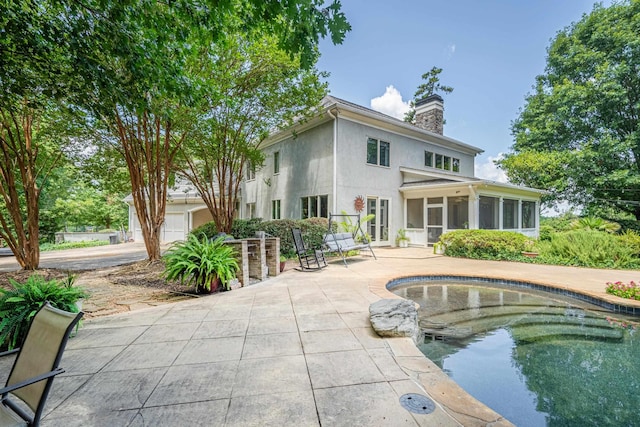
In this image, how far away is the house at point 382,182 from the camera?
11.7 metres

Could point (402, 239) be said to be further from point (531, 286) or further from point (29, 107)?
point (29, 107)

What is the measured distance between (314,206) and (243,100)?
16.7 feet

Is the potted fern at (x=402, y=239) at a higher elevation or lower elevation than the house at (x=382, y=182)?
lower

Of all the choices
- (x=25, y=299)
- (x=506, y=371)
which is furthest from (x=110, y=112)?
(x=506, y=371)

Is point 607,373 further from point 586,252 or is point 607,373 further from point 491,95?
point 491,95

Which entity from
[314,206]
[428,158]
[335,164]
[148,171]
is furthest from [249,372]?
[428,158]

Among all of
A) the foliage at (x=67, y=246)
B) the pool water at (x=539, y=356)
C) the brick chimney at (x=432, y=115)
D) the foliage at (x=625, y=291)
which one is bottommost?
the foliage at (x=67, y=246)

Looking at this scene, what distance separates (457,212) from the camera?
12453 millimetres

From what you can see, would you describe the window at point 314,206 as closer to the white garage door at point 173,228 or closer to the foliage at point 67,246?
the white garage door at point 173,228

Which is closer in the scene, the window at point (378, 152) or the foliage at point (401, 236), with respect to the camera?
the window at point (378, 152)

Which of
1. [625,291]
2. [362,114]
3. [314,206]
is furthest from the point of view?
[314,206]

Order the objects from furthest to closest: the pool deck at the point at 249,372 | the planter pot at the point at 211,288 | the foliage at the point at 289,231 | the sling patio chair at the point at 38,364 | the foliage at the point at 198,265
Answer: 1. the foliage at the point at 289,231
2. the planter pot at the point at 211,288
3. the foliage at the point at 198,265
4. the pool deck at the point at 249,372
5. the sling patio chair at the point at 38,364

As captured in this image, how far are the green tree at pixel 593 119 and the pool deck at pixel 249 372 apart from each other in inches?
585

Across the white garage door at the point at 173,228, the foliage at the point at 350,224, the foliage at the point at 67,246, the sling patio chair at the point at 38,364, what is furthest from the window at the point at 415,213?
the foliage at the point at 67,246
